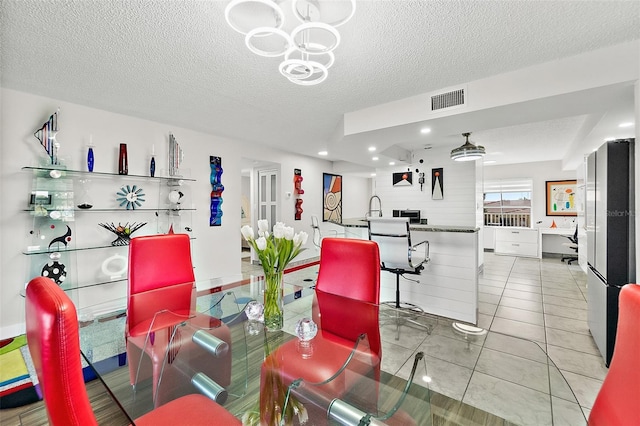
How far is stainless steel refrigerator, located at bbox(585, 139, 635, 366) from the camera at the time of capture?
85.4 inches

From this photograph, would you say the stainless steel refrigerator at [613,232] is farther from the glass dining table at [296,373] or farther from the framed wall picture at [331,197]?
the framed wall picture at [331,197]

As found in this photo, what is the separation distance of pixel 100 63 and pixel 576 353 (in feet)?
15.9

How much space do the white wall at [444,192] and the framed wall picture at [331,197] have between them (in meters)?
1.43

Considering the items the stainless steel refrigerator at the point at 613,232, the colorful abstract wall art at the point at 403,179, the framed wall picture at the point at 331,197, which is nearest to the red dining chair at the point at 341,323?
the stainless steel refrigerator at the point at 613,232

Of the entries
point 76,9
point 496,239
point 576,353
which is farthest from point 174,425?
point 496,239

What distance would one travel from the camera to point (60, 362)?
2.04 ft

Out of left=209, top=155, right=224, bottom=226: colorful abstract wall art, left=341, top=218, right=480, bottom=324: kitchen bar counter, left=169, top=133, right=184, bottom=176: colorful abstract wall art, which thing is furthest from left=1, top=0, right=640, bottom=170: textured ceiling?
left=341, top=218, right=480, bottom=324: kitchen bar counter

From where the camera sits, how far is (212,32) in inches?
75.6

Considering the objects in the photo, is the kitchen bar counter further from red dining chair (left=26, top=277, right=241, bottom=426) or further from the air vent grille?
red dining chair (left=26, top=277, right=241, bottom=426)

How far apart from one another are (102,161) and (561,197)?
9595 millimetres

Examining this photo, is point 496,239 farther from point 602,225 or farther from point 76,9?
point 76,9

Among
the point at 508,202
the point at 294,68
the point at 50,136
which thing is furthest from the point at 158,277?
the point at 508,202

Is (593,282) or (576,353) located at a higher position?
(593,282)

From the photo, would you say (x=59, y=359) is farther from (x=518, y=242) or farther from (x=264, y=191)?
(x=518, y=242)
